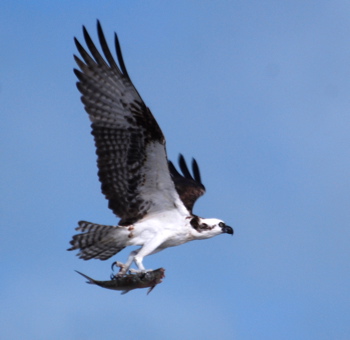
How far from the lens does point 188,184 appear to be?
14508 millimetres

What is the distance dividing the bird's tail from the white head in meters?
1.05

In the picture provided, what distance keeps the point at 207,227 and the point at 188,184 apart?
207 cm

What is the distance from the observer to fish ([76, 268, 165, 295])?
1057 centimetres

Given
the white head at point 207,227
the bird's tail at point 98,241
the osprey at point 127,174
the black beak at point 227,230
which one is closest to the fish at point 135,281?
the osprey at point 127,174

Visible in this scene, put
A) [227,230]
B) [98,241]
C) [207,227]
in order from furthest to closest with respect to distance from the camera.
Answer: [227,230], [207,227], [98,241]

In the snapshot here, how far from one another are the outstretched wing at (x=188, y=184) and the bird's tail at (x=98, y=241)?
125 cm

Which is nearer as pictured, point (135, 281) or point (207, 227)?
point (135, 281)

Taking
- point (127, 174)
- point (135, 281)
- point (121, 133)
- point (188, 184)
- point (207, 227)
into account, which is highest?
point (121, 133)

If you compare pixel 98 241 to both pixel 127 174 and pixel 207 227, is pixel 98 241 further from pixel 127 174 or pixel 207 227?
pixel 207 227

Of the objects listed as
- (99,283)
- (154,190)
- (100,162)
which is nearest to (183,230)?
(154,190)

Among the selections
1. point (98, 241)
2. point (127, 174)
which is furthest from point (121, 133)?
point (98, 241)

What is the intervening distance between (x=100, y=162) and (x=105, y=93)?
971 mm

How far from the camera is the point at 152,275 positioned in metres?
11.1

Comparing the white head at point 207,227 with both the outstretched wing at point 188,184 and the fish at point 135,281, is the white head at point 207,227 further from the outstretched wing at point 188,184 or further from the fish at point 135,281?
the fish at point 135,281
